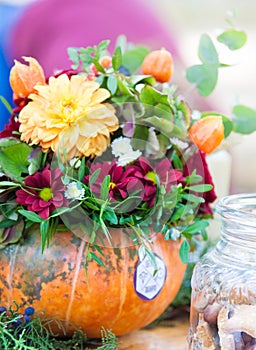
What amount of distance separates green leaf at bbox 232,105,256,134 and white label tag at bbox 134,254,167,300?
0.63 ft

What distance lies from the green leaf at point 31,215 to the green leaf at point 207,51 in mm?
259

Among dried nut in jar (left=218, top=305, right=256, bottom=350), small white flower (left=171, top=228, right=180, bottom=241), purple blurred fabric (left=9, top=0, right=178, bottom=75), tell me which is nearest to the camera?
dried nut in jar (left=218, top=305, right=256, bottom=350)

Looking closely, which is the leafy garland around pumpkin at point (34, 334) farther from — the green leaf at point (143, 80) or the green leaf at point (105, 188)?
the green leaf at point (143, 80)

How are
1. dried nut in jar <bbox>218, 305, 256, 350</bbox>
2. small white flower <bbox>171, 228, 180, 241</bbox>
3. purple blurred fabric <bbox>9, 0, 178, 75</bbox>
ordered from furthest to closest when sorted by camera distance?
1. purple blurred fabric <bbox>9, 0, 178, 75</bbox>
2. small white flower <bbox>171, 228, 180, 241</bbox>
3. dried nut in jar <bbox>218, 305, 256, 350</bbox>

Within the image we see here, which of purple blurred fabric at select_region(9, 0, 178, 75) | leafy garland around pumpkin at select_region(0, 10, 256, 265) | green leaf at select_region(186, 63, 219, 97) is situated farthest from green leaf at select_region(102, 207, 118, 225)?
purple blurred fabric at select_region(9, 0, 178, 75)

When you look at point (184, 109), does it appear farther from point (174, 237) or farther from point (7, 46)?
point (7, 46)

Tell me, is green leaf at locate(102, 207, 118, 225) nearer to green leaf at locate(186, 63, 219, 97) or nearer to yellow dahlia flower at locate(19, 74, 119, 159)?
yellow dahlia flower at locate(19, 74, 119, 159)

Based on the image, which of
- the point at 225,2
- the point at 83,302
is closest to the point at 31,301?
the point at 83,302

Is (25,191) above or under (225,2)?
under

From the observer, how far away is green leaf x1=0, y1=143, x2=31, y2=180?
528 mm

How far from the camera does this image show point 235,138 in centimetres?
69

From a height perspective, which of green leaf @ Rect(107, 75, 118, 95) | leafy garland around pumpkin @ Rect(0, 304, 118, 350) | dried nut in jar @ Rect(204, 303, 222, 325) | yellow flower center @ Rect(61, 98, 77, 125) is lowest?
leafy garland around pumpkin @ Rect(0, 304, 118, 350)

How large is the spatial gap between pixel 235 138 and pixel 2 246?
303mm

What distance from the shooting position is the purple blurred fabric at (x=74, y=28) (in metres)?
1.25
